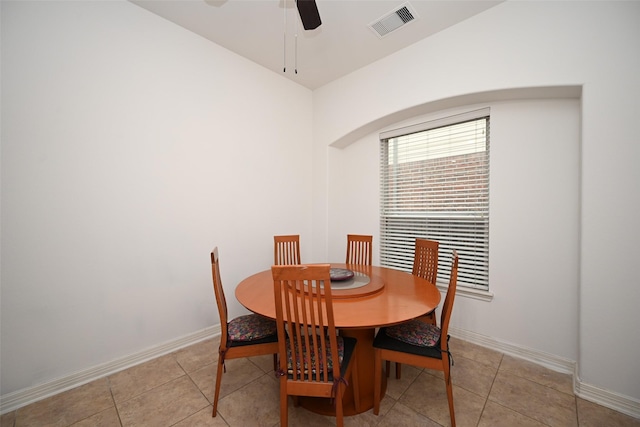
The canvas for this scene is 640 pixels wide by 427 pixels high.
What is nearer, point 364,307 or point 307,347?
point 307,347

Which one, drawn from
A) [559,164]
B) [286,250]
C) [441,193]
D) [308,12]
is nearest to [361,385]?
[286,250]

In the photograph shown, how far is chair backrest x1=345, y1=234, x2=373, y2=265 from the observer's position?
2.93 meters

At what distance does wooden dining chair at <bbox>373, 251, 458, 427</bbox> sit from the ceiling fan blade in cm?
203

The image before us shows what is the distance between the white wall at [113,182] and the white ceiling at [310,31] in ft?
0.75

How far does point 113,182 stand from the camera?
2.15 meters

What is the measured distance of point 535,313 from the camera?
2.26 meters

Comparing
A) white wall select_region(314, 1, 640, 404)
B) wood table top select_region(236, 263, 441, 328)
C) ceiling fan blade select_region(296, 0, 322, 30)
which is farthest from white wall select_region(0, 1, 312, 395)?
white wall select_region(314, 1, 640, 404)

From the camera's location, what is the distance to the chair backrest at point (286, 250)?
2.90 m

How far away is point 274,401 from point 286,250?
58.6 inches

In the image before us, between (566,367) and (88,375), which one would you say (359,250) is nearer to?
(566,367)

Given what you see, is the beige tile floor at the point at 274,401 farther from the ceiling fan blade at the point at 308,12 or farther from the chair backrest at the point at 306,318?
the ceiling fan blade at the point at 308,12

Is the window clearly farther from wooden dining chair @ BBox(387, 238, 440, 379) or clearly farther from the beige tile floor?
the beige tile floor

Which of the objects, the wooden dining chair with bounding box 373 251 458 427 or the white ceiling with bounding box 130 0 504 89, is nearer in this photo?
the wooden dining chair with bounding box 373 251 458 427

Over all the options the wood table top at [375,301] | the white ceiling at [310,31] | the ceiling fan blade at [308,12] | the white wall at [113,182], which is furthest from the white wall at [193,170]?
the ceiling fan blade at [308,12]
